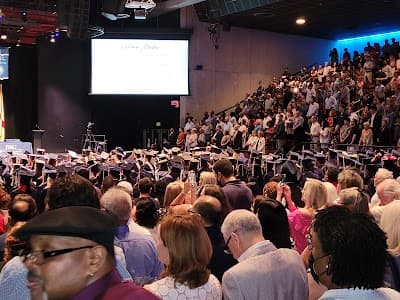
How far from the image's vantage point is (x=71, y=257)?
5.38 ft

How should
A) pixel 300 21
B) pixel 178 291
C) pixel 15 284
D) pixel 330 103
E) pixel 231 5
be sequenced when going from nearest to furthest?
pixel 15 284 → pixel 178 291 → pixel 231 5 → pixel 330 103 → pixel 300 21

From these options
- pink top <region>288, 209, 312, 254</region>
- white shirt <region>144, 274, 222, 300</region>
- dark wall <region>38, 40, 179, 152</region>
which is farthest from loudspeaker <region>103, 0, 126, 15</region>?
white shirt <region>144, 274, 222, 300</region>

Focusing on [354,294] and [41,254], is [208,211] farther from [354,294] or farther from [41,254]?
[41,254]

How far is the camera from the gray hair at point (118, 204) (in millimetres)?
3770

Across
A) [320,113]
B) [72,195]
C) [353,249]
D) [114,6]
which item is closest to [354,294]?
[353,249]

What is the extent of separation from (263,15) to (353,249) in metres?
20.4

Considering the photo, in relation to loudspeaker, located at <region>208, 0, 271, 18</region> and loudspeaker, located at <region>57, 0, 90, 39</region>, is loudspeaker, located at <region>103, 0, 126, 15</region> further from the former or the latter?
loudspeaker, located at <region>208, 0, 271, 18</region>

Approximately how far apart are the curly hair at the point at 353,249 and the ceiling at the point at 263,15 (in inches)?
563

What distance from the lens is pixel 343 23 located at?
23.0 metres

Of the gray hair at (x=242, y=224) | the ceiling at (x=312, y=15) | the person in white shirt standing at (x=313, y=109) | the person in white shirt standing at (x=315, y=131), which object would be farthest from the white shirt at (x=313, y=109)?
the gray hair at (x=242, y=224)

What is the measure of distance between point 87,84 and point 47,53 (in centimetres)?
200

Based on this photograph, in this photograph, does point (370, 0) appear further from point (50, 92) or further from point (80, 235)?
point (80, 235)

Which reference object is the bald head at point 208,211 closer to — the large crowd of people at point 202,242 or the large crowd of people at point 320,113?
the large crowd of people at point 202,242

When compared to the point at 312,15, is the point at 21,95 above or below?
below
